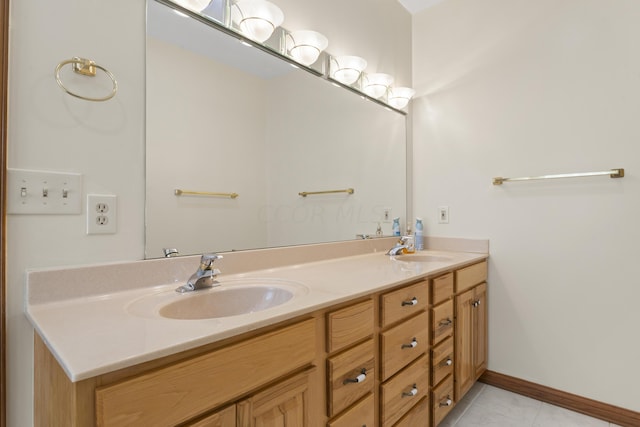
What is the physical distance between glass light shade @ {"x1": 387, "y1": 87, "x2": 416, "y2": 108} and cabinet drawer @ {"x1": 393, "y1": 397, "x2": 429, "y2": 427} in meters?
1.66

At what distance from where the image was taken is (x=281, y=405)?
2.59ft

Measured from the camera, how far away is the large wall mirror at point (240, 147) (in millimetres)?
1102

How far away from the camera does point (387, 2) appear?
216 centimetres

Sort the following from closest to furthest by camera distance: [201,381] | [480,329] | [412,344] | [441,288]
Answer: [201,381] → [412,344] → [441,288] → [480,329]

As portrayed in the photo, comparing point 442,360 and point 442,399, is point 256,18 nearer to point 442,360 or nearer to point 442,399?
point 442,360

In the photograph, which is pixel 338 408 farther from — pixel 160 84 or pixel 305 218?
pixel 160 84

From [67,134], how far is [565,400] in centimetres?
244

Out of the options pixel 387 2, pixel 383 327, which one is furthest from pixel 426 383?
pixel 387 2

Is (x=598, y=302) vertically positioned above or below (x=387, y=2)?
below

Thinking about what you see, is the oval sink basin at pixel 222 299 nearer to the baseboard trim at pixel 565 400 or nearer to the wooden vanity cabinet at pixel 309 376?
the wooden vanity cabinet at pixel 309 376

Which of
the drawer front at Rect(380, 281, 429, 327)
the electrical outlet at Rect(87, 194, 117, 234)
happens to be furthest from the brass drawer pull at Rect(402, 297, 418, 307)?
the electrical outlet at Rect(87, 194, 117, 234)

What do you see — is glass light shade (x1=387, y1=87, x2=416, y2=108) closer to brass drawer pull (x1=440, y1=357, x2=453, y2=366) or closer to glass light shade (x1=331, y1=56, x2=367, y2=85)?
glass light shade (x1=331, y1=56, x2=367, y2=85)

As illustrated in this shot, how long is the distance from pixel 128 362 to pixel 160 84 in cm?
89

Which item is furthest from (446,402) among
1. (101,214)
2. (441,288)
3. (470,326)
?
(101,214)
